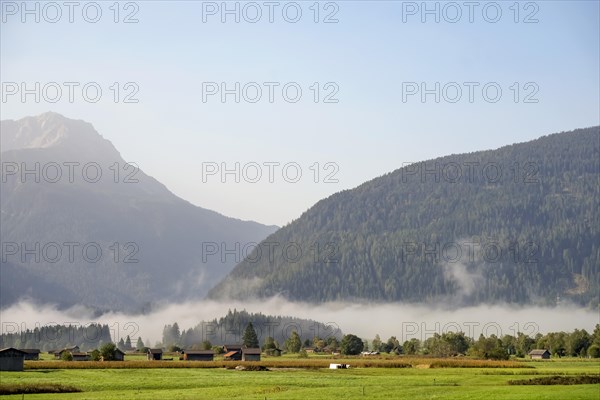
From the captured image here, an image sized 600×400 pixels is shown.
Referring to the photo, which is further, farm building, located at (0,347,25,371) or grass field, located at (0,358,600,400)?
farm building, located at (0,347,25,371)

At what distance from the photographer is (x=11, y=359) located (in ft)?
502

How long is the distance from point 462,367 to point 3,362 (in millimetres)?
80555

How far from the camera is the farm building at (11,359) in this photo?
497ft

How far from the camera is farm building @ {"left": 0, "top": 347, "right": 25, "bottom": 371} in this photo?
152 meters

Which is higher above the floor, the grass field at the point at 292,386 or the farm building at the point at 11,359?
the farm building at the point at 11,359

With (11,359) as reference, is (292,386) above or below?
below

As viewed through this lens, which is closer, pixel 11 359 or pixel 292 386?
pixel 292 386

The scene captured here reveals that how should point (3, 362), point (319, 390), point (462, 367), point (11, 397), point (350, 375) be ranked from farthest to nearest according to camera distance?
1. point (462, 367)
2. point (3, 362)
3. point (350, 375)
4. point (319, 390)
5. point (11, 397)

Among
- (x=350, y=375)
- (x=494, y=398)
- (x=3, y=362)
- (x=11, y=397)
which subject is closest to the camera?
(x=494, y=398)

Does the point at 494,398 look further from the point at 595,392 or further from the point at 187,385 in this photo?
the point at 187,385

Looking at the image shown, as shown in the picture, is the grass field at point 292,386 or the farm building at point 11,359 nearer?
the grass field at point 292,386

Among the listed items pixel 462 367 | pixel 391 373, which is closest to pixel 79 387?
pixel 391 373

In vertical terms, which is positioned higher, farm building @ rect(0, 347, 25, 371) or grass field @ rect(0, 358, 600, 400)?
farm building @ rect(0, 347, 25, 371)

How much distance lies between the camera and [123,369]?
156125mm
